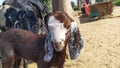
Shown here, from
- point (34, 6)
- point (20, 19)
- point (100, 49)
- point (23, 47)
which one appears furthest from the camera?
point (100, 49)

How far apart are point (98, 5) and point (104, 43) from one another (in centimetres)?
561

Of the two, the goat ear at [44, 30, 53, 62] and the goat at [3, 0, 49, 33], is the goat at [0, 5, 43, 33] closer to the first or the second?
the goat at [3, 0, 49, 33]

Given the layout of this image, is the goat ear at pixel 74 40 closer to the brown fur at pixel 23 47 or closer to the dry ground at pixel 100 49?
the brown fur at pixel 23 47

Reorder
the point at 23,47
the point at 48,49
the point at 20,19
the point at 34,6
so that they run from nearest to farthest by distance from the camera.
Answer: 1. the point at 48,49
2. the point at 23,47
3. the point at 20,19
4. the point at 34,6

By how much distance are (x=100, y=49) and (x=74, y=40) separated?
4.18 m

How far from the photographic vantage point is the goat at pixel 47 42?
480 cm

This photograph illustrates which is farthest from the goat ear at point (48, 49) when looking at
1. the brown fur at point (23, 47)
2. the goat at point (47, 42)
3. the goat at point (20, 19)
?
the goat at point (20, 19)

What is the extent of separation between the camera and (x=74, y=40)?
5.12 m

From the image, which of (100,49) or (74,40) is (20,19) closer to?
(100,49)

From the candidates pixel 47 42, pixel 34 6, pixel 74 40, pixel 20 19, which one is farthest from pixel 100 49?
pixel 47 42

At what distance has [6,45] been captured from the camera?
5.86 meters

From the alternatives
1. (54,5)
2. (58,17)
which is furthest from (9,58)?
(54,5)

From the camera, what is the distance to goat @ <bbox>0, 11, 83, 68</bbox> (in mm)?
4805

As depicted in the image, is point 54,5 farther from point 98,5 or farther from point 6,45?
point 98,5
